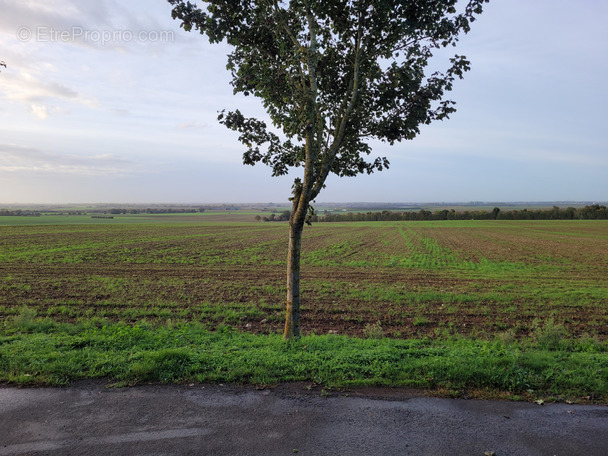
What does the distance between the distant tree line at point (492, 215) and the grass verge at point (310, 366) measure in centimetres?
8456

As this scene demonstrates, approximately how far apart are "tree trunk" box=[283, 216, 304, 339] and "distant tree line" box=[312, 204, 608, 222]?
83.8 metres

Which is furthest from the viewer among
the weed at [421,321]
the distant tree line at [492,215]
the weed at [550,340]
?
the distant tree line at [492,215]

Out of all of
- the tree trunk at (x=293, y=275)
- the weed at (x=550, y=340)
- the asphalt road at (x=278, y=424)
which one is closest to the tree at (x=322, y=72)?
the tree trunk at (x=293, y=275)

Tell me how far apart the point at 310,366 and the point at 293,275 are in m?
1.82

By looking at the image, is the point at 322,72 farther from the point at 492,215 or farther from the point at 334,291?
the point at 492,215

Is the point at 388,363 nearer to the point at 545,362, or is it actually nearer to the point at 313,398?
the point at 313,398

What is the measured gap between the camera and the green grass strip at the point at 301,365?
5309 mm

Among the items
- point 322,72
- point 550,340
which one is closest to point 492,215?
point 550,340

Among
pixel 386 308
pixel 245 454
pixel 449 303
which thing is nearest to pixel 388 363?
pixel 245 454

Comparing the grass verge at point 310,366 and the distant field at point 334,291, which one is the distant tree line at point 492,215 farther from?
the grass verge at point 310,366

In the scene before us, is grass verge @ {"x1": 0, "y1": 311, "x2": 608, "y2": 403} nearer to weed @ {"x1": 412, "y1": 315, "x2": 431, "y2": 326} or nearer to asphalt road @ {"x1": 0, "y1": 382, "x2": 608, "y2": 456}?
asphalt road @ {"x1": 0, "y1": 382, "x2": 608, "y2": 456}

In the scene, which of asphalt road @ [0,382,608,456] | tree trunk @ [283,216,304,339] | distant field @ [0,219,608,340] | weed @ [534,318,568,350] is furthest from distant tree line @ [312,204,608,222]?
asphalt road @ [0,382,608,456]

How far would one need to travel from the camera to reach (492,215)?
10312 centimetres

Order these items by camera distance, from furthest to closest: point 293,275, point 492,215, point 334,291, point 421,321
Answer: point 492,215
point 334,291
point 421,321
point 293,275
